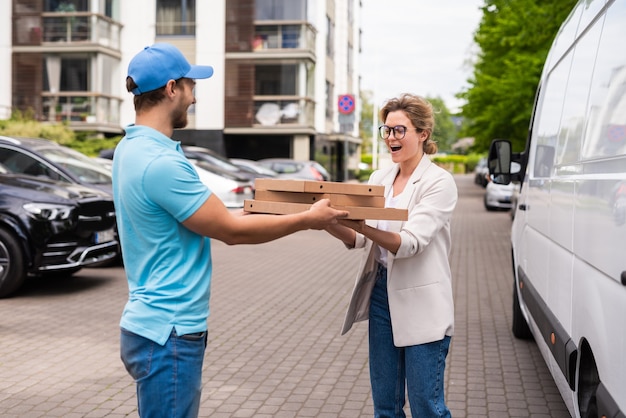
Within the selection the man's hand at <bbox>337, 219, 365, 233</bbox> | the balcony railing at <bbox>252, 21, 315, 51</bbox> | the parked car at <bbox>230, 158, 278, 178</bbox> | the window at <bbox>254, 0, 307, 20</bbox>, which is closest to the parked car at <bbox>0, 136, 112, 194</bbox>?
the man's hand at <bbox>337, 219, 365, 233</bbox>

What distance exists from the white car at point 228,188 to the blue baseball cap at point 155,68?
50.5ft

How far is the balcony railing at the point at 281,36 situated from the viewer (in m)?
39.8

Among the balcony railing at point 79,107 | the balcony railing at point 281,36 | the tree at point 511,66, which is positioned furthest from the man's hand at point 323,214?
the balcony railing at point 281,36

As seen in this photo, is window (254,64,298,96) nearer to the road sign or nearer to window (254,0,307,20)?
window (254,0,307,20)

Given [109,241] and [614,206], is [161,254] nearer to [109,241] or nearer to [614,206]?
[614,206]

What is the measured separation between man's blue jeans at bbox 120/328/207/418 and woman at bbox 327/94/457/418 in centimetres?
93

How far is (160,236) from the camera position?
2797 millimetres

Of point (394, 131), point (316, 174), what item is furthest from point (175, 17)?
point (394, 131)

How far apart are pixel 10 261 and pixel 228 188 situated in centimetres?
933

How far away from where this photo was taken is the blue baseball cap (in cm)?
283

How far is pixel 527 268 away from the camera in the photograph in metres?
6.24

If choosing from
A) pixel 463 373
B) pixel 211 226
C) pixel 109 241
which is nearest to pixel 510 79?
pixel 109 241

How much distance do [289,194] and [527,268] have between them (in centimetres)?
350

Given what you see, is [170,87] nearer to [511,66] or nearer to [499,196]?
[511,66]
